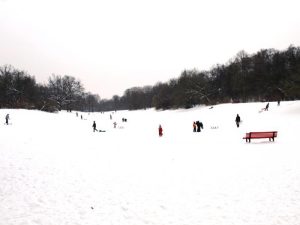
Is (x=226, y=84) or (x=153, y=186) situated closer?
(x=153, y=186)

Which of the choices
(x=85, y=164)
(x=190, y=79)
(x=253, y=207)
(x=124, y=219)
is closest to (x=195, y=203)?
(x=253, y=207)

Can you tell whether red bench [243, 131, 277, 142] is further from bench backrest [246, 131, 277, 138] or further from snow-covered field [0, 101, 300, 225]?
snow-covered field [0, 101, 300, 225]

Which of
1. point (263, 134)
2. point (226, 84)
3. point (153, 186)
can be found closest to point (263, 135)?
point (263, 134)

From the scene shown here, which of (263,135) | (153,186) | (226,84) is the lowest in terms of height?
(153,186)

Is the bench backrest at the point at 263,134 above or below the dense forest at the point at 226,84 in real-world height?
below

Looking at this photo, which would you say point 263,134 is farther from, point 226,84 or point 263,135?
point 226,84

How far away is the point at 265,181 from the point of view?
34.5 ft

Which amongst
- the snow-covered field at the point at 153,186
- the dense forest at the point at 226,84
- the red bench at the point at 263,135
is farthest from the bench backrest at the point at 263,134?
the dense forest at the point at 226,84

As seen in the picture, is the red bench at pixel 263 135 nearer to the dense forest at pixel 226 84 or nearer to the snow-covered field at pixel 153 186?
the snow-covered field at pixel 153 186

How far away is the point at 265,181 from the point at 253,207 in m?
2.49

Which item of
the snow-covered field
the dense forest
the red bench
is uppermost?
the dense forest

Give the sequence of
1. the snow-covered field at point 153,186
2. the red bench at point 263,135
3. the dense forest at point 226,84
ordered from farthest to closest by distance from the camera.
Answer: the dense forest at point 226,84, the red bench at point 263,135, the snow-covered field at point 153,186

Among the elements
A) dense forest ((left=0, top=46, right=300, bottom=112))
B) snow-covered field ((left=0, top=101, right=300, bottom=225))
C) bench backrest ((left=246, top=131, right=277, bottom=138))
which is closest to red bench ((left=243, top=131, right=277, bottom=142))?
bench backrest ((left=246, top=131, right=277, bottom=138))

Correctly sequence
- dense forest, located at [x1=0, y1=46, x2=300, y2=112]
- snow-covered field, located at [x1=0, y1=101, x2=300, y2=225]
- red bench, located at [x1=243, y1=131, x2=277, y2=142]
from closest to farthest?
snow-covered field, located at [x1=0, y1=101, x2=300, y2=225] → red bench, located at [x1=243, y1=131, x2=277, y2=142] → dense forest, located at [x1=0, y1=46, x2=300, y2=112]
